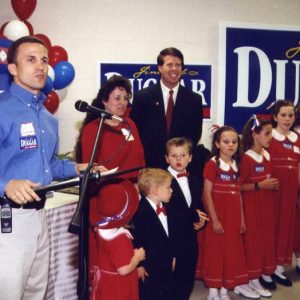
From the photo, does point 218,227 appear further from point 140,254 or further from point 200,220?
point 140,254

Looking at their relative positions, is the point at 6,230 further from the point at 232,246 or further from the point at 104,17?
the point at 104,17

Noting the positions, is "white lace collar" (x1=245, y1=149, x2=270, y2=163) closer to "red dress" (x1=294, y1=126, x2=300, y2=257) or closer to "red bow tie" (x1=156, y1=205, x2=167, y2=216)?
"red dress" (x1=294, y1=126, x2=300, y2=257)

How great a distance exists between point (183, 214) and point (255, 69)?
6.92 feet

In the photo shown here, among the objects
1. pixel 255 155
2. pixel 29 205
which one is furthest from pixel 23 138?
pixel 255 155

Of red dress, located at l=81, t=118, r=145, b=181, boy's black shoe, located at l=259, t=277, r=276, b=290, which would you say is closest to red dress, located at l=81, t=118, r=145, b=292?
red dress, located at l=81, t=118, r=145, b=181

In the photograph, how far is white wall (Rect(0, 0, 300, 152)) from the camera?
3.70 m

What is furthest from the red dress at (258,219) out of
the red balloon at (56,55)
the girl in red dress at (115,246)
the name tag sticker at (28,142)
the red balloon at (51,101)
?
the name tag sticker at (28,142)

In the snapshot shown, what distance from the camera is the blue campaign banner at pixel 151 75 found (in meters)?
3.76

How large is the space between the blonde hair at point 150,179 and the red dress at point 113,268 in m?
0.25

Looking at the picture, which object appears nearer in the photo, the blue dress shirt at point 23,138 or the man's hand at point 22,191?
the man's hand at point 22,191

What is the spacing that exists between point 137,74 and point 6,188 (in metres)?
2.55

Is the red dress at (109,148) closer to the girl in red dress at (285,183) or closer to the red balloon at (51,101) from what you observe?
the red balloon at (51,101)

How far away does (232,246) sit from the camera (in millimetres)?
2783

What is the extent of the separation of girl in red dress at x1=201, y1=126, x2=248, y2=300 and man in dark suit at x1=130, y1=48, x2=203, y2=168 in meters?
0.28
